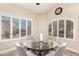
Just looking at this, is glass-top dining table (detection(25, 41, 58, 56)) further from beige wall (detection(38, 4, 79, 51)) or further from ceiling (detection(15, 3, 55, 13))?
ceiling (detection(15, 3, 55, 13))

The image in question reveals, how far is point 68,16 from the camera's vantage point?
1144 millimetres

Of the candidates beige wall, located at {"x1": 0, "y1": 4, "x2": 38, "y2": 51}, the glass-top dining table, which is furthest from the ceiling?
the glass-top dining table

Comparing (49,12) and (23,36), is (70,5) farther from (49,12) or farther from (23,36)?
(23,36)

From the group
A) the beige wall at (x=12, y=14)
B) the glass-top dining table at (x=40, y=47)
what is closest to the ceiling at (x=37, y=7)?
the beige wall at (x=12, y=14)

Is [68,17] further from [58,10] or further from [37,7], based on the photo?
[37,7]

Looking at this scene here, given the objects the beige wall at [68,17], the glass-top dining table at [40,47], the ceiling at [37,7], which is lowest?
the glass-top dining table at [40,47]

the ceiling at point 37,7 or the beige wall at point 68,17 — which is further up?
the ceiling at point 37,7

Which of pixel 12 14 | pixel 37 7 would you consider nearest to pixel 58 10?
pixel 37 7

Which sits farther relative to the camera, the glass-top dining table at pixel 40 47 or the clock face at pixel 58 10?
the glass-top dining table at pixel 40 47

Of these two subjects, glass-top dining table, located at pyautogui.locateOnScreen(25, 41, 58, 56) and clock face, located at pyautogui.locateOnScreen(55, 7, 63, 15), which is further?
glass-top dining table, located at pyautogui.locateOnScreen(25, 41, 58, 56)

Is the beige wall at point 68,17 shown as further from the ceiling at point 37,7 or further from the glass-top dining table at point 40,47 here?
the glass-top dining table at point 40,47

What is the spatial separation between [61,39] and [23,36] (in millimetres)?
590

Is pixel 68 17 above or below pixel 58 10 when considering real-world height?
below

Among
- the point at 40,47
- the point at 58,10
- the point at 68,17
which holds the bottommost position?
the point at 40,47
